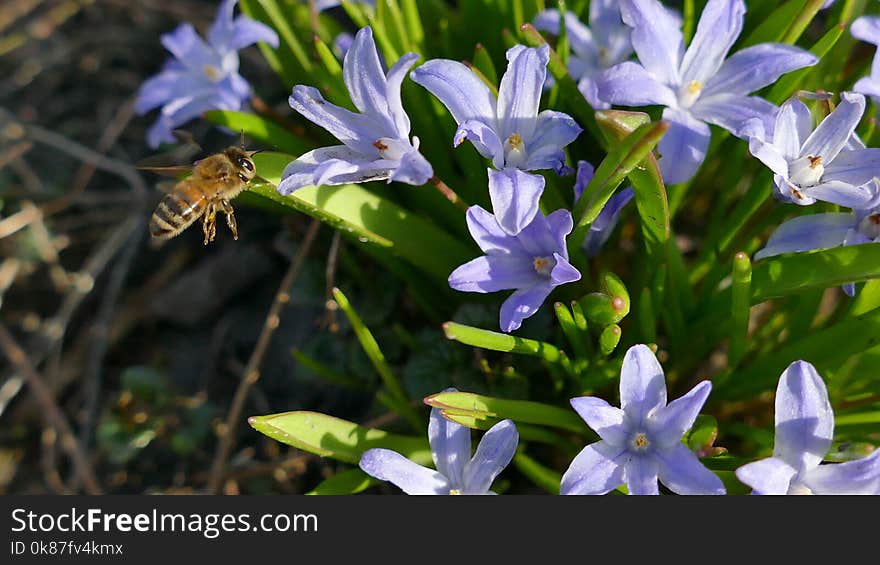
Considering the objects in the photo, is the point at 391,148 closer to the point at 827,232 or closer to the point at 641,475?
the point at 641,475

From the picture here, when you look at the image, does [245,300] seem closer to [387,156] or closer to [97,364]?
[97,364]

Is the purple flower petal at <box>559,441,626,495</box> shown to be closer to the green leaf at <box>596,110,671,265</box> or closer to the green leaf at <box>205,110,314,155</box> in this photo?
the green leaf at <box>596,110,671,265</box>

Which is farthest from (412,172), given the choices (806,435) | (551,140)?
(806,435)

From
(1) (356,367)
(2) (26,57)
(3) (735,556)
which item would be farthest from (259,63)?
(3) (735,556)

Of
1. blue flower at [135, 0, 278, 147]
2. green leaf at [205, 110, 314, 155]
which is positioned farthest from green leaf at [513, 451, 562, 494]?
blue flower at [135, 0, 278, 147]

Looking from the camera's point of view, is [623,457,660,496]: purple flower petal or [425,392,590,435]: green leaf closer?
[623,457,660,496]: purple flower petal

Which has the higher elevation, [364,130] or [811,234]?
[364,130]
